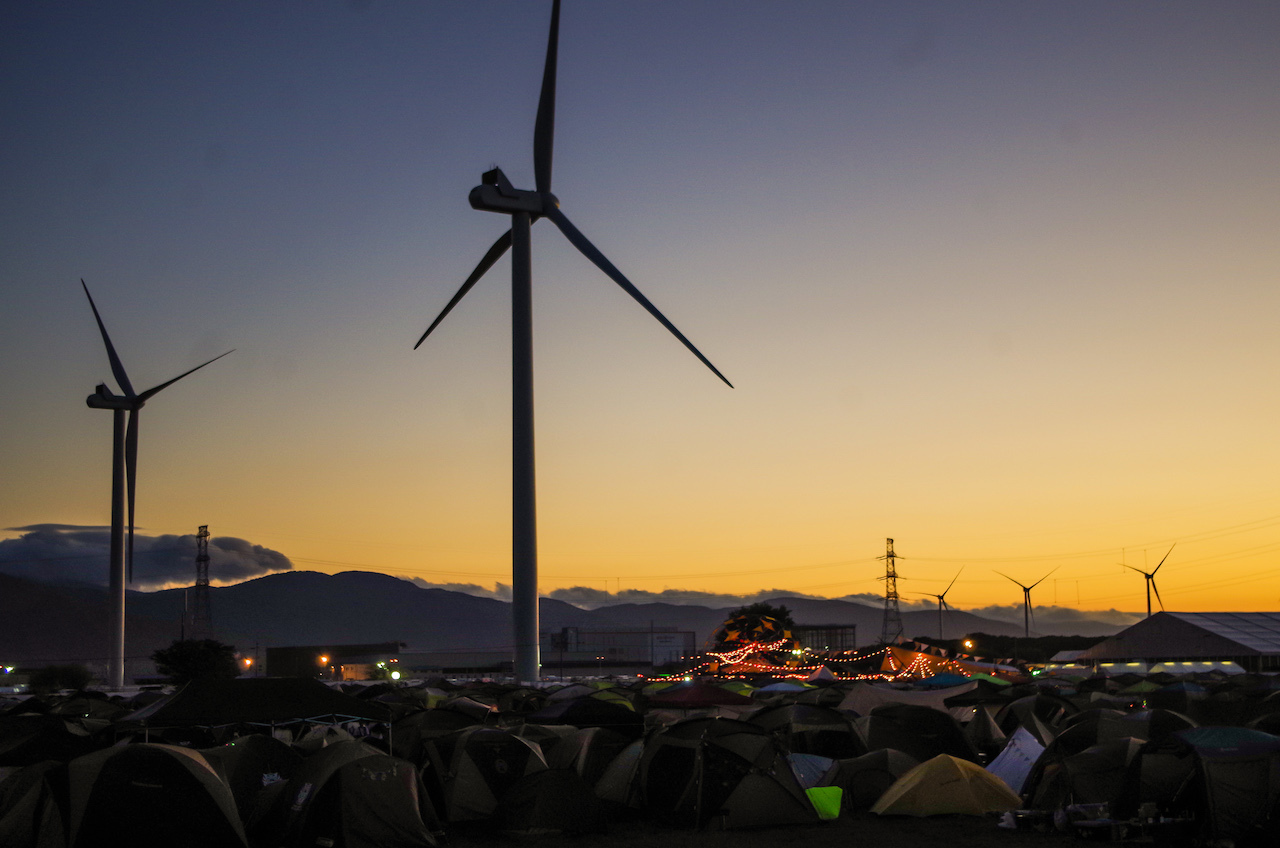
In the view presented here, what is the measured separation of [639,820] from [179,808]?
8280 mm

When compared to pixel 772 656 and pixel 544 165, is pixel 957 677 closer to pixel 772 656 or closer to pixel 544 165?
pixel 544 165

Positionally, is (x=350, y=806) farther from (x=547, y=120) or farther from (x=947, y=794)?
(x=547, y=120)

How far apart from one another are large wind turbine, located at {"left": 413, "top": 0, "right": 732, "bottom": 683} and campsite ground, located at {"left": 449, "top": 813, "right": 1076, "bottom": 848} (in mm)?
27630

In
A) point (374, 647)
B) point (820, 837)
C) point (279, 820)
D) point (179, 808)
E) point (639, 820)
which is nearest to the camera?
point (179, 808)

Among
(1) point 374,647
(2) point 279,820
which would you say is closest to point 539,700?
(2) point 279,820

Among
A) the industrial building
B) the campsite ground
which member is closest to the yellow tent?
the campsite ground

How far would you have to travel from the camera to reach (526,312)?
5097 cm

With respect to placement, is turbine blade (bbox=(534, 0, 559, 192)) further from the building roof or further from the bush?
the building roof

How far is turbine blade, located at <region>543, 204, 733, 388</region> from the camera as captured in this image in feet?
150

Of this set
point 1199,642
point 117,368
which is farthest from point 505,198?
point 1199,642

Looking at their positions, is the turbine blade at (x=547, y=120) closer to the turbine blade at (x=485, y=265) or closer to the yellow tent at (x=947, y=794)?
the turbine blade at (x=485, y=265)

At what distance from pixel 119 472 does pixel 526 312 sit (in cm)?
3064

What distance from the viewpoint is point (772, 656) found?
81.4m

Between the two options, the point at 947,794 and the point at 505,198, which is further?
the point at 505,198
